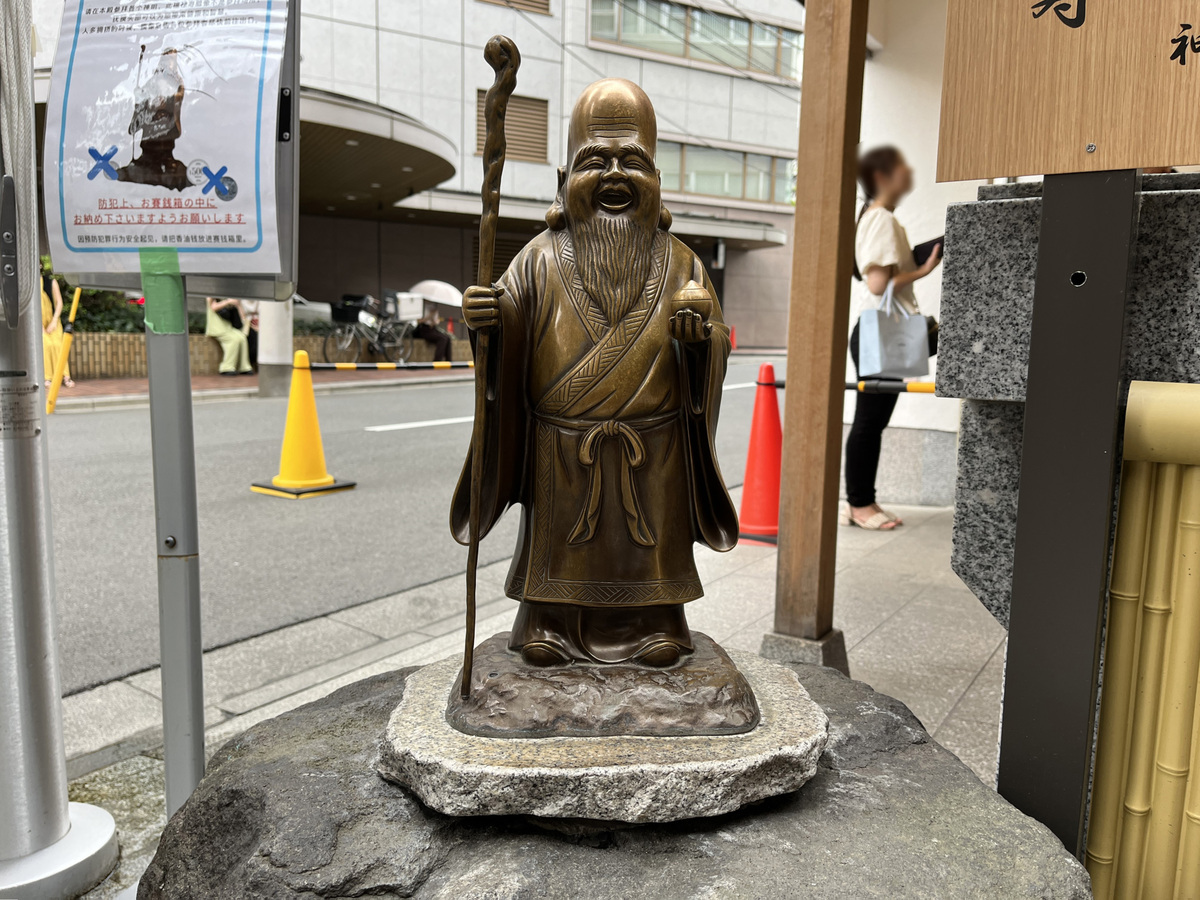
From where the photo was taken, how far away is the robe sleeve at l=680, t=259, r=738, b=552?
6.14 feet

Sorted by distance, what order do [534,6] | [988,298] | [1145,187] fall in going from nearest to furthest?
[1145,187] < [988,298] < [534,6]

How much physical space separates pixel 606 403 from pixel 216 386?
37.2ft

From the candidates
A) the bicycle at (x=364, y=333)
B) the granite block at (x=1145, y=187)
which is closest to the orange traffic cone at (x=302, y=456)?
the granite block at (x=1145, y=187)

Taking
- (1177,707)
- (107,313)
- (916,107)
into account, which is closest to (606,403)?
(1177,707)

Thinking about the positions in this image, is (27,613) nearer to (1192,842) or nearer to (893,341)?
(1192,842)

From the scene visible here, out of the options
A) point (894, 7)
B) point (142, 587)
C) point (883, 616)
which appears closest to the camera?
point (883, 616)

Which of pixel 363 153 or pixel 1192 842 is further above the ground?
pixel 363 153

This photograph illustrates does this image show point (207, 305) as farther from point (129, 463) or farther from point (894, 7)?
point (894, 7)

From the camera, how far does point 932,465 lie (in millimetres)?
5902

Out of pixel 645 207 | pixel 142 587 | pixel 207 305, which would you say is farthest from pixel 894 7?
pixel 207 305

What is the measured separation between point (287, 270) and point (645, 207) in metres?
0.74

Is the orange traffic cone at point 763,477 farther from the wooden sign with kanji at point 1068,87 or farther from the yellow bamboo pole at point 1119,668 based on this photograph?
the wooden sign with kanji at point 1068,87

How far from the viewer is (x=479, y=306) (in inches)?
68.9

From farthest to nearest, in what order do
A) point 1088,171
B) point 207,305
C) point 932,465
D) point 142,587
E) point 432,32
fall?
point 432,32 < point 207,305 < point 932,465 < point 142,587 < point 1088,171
